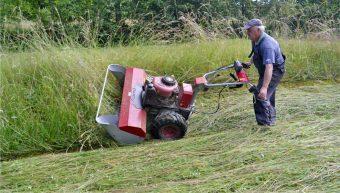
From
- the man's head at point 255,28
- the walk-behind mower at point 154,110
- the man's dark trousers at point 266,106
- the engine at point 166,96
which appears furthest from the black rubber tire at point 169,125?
the man's head at point 255,28

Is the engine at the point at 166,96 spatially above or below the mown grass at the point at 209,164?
above

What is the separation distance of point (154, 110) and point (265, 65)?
56.0 inches

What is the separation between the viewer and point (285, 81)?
8.10 meters

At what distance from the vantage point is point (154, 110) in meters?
5.48

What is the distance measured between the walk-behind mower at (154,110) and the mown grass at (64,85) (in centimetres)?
33

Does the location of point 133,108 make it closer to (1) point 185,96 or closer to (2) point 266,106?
(1) point 185,96

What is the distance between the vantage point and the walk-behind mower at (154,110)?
5117 millimetres

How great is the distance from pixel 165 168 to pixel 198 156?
1.60ft

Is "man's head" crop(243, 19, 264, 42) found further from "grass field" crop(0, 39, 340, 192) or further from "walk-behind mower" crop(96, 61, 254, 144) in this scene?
"grass field" crop(0, 39, 340, 192)

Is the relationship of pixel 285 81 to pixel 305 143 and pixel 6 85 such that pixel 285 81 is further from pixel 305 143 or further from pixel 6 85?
pixel 6 85

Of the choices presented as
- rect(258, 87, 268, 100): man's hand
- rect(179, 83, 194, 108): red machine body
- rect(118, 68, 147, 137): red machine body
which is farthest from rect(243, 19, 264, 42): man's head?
rect(118, 68, 147, 137): red machine body

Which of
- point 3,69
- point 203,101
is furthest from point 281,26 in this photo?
point 3,69

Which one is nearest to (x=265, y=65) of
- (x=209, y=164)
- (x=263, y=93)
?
(x=263, y=93)

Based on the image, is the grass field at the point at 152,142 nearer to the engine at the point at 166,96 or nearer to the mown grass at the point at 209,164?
the mown grass at the point at 209,164
